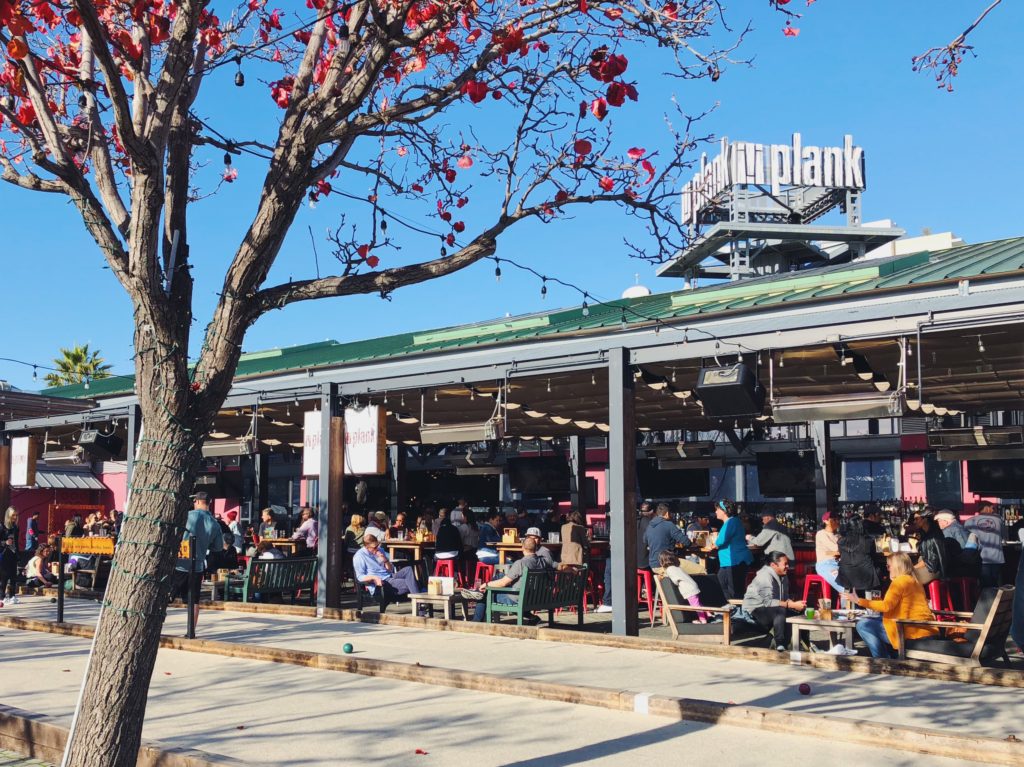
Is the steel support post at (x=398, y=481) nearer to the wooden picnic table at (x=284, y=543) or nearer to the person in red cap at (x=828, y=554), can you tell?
the wooden picnic table at (x=284, y=543)

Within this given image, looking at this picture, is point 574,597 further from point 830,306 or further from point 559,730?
Result: point 559,730

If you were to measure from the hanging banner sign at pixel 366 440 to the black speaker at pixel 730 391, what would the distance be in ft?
14.7

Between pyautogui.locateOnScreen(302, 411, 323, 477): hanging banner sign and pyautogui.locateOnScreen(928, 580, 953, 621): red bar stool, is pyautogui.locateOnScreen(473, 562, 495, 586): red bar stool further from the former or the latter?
pyautogui.locateOnScreen(928, 580, 953, 621): red bar stool

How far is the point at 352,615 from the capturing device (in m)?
12.5

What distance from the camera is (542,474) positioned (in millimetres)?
22266

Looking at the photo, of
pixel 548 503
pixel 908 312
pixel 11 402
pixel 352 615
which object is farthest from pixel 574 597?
pixel 548 503

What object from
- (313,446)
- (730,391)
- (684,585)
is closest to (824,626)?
(684,585)

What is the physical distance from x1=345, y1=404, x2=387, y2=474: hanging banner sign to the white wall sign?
87.6ft

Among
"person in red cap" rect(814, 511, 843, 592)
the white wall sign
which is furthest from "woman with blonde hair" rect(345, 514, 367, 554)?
the white wall sign

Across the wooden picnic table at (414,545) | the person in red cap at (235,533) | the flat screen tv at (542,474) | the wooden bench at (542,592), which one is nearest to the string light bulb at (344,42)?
the wooden bench at (542,592)

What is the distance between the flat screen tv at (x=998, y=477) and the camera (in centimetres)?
1750

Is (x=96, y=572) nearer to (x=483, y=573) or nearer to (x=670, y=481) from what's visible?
(x=483, y=573)

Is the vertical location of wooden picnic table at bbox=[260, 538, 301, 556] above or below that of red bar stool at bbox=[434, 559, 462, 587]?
above

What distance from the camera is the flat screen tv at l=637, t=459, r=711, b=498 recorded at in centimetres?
2241
